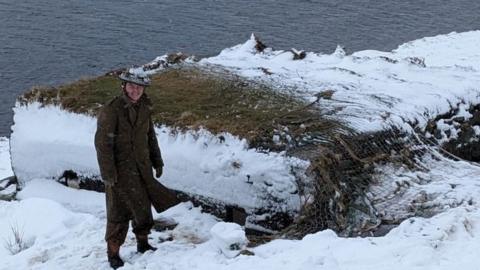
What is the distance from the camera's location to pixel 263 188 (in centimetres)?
677

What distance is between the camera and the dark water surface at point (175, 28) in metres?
20.0

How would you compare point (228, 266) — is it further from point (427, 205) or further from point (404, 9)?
point (404, 9)

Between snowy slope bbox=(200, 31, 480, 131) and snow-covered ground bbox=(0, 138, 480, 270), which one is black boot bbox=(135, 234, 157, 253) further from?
snowy slope bbox=(200, 31, 480, 131)

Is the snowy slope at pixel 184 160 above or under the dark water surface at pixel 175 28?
above

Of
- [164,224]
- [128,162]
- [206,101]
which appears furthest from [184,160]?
[128,162]

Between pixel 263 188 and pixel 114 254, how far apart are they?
1.76 metres

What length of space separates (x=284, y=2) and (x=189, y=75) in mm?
18263

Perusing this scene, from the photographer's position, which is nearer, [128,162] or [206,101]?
[128,162]

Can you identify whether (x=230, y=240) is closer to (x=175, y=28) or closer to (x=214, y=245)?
(x=214, y=245)

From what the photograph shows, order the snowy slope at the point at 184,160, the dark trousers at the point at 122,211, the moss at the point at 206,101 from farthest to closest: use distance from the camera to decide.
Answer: the moss at the point at 206,101, the snowy slope at the point at 184,160, the dark trousers at the point at 122,211

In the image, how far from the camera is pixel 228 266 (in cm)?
545

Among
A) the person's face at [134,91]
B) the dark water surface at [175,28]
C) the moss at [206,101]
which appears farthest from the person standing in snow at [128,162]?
the dark water surface at [175,28]

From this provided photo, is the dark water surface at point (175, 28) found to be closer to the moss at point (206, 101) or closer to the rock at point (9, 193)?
the rock at point (9, 193)

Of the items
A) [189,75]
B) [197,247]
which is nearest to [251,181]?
[197,247]
